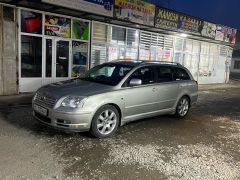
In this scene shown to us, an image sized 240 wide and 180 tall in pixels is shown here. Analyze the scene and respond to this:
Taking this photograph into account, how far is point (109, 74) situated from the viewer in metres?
6.68

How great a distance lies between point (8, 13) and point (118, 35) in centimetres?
604

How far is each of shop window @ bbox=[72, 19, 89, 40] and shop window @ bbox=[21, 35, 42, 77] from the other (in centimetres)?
185

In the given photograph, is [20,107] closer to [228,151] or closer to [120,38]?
[228,151]

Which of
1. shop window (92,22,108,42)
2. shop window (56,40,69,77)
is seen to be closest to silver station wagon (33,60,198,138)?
shop window (56,40,69,77)

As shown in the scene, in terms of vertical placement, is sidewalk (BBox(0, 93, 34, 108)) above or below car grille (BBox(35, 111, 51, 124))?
below

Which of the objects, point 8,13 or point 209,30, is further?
point 209,30

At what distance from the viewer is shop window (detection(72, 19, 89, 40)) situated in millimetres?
12455

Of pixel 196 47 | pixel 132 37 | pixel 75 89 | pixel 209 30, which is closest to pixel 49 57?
pixel 132 37

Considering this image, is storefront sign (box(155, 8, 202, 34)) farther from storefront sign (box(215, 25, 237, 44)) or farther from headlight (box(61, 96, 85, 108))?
headlight (box(61, 96, 85, 108))

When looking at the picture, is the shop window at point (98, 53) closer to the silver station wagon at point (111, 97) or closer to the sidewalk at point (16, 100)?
the sidewalk at point (16, 100)

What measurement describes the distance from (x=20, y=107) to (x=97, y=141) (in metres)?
3.99

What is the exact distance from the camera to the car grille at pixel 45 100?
216 inches

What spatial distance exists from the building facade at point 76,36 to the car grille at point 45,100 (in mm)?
5077

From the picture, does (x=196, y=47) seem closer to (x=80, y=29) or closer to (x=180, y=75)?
(x=80, y=29)
